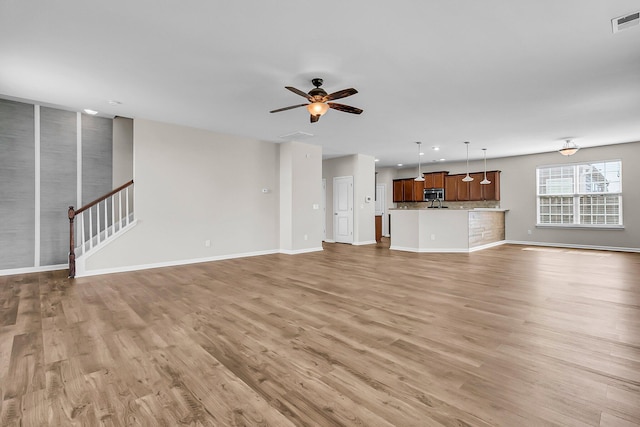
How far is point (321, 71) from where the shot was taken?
141 inches

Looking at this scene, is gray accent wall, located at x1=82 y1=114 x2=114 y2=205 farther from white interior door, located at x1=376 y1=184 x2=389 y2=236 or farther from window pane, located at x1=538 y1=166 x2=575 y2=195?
window pane, located at x1=538 y1=166 x2=575 y2=195

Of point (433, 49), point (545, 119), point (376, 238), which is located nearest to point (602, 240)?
point (545, 119)

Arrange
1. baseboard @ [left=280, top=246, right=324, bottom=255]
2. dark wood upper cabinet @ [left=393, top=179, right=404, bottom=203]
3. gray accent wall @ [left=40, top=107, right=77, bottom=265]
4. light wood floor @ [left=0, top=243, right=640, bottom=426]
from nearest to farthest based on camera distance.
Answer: light wood floor @ [left=0, top=243, right=640, bottom=426]
gray accent wall @ [left=40, top=107, right=77, bottom=265]
baseboard @ [left=280, top=246, right=324, bottom=255]
dark wood upper cabinet @ [left=393, top=179, right=404, bottom=203]

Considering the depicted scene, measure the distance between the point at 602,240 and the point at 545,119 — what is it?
15.6 feet

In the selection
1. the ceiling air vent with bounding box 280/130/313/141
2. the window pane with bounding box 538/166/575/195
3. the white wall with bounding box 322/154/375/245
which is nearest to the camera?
the ceiling air vent with bounding box 280/130/313/141

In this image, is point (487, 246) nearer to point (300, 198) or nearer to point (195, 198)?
point (300, 198)

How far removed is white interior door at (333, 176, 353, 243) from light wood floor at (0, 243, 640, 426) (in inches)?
192

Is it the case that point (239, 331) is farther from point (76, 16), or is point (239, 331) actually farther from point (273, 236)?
point (273, 236)

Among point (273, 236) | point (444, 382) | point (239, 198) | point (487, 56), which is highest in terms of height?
point (487, 56)

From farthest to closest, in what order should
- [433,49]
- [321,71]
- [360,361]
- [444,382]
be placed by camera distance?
[321,71], [433,49], [360,361], [444,382]

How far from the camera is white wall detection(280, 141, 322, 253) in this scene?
729 cm

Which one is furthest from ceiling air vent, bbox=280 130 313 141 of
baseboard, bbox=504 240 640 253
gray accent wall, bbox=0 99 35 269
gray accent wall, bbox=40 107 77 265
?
baseboard, bbox=504 240 640 253

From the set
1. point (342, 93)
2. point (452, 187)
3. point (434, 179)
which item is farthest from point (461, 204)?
point (342, 93)

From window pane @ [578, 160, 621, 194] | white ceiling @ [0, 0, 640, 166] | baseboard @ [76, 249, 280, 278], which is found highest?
white ceiling @ [0, 0, 640, 166]
